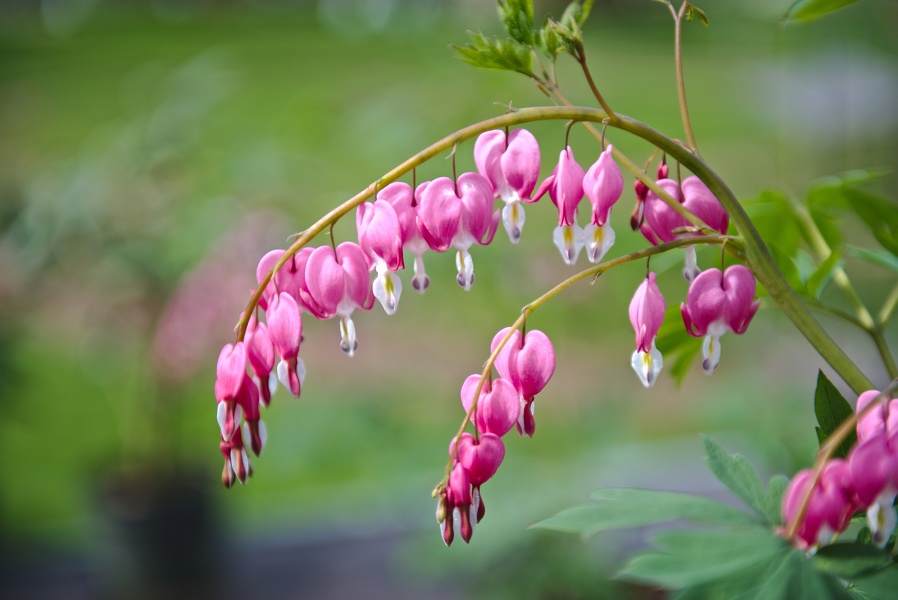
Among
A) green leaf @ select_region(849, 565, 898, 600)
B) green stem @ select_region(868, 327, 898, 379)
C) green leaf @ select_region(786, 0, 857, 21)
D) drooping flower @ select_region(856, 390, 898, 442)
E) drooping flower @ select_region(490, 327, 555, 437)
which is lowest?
green stem @ select_region(868, 327, 898, 379)

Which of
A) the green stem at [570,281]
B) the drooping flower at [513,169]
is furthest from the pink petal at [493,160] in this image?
the green stem at [570,281]

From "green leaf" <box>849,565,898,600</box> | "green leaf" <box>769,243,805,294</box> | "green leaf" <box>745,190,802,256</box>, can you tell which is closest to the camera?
"green leaf" <box>849,565,898,600</box>

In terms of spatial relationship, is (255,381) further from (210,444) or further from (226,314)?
(210,444)

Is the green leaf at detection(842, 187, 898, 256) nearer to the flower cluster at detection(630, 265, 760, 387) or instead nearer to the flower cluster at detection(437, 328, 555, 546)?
the flower cluster at detection(630, 265, 760, 387)

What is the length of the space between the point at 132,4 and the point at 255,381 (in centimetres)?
1351

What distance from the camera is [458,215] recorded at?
704mm

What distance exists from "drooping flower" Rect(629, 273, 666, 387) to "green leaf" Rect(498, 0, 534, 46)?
0.21 m

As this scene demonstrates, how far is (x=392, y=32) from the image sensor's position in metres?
10.6

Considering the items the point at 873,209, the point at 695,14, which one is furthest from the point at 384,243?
the point at 873,209

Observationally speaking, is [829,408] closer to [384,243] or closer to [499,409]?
[499,409]

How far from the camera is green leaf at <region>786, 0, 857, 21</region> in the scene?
83 cm

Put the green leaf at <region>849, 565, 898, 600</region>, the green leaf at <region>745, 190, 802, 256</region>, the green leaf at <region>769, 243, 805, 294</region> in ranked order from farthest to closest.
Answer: the green leaf at <region>745, 190, 802, 256</region> < the green leaf at <region>769, 243, 805, 294</region> < the green leaf at <region>849, 565, 898, 600</region>

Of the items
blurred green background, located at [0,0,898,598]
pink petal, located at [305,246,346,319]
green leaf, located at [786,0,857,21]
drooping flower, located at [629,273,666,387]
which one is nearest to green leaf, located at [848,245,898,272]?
blurred green background, located at [0,0,898,598]

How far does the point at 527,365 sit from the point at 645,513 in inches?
6.0
